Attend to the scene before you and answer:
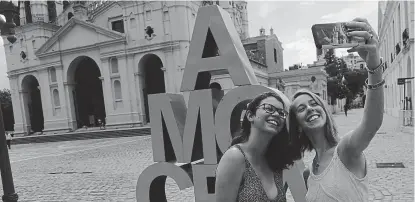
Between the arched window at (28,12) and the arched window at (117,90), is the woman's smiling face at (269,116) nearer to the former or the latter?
the arched window at (117,90)

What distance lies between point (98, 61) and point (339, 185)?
2840 cm

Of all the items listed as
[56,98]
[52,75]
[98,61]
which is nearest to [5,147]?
[98,61]

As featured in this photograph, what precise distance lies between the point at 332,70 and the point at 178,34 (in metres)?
30.2

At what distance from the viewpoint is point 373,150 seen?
1019 cm

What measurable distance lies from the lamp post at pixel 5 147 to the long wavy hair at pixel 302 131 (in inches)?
222

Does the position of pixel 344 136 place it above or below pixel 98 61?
below

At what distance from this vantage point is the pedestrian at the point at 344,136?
175 centimetres

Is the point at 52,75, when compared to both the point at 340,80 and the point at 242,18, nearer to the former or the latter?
the point at 242,18

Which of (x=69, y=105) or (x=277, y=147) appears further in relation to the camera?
(x=69, y=105)

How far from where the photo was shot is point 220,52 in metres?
3.99

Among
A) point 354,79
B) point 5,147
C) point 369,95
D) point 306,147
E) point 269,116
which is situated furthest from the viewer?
point 354,79

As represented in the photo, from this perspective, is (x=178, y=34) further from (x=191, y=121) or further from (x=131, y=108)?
(x=191, y=121)

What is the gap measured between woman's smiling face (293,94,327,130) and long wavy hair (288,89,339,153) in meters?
0.03

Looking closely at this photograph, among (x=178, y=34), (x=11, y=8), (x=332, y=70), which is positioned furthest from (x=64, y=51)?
(x=332, y=70)
